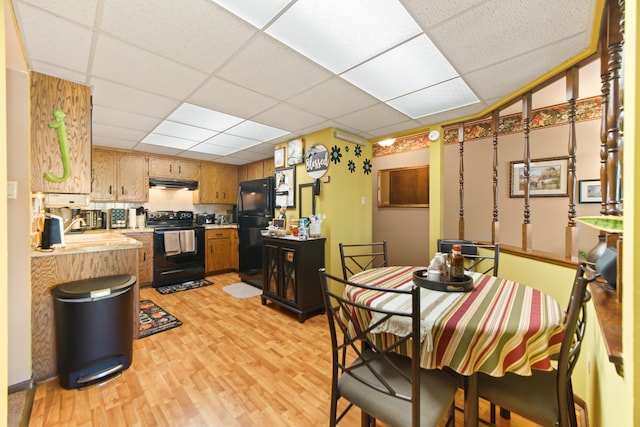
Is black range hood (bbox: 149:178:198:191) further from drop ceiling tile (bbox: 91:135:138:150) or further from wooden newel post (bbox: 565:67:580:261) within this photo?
wooden newel post (bbox: 565:67:580:261)

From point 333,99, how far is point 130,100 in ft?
6.22

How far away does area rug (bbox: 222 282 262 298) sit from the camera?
3.73 meters

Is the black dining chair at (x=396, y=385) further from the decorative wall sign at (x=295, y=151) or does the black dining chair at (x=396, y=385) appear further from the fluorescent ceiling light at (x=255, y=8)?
the decorative wall sign at (x=295, y=151)

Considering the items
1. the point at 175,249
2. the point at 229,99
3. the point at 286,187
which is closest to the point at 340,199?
the point at 286,187

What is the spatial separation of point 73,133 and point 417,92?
2841mm

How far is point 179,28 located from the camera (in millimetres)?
1463

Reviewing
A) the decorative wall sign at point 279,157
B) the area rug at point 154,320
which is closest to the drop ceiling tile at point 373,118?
the decorative wall sign at point 279,157

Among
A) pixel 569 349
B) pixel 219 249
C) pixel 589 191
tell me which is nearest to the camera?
pixel 569 349

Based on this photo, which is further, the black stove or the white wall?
the black stove

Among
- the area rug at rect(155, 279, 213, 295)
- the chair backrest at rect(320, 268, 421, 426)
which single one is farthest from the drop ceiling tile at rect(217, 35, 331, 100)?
the area rug at rect(155, 279, 213, 295)

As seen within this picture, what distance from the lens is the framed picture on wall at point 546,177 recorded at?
10.3ft

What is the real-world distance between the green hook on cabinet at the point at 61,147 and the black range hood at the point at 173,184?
9.46 ft

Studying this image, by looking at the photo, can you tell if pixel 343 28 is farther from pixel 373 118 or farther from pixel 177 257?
pixel 177 257

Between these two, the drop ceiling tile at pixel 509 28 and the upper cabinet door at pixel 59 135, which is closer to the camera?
the drop ceiling tile at pixel 509 28
